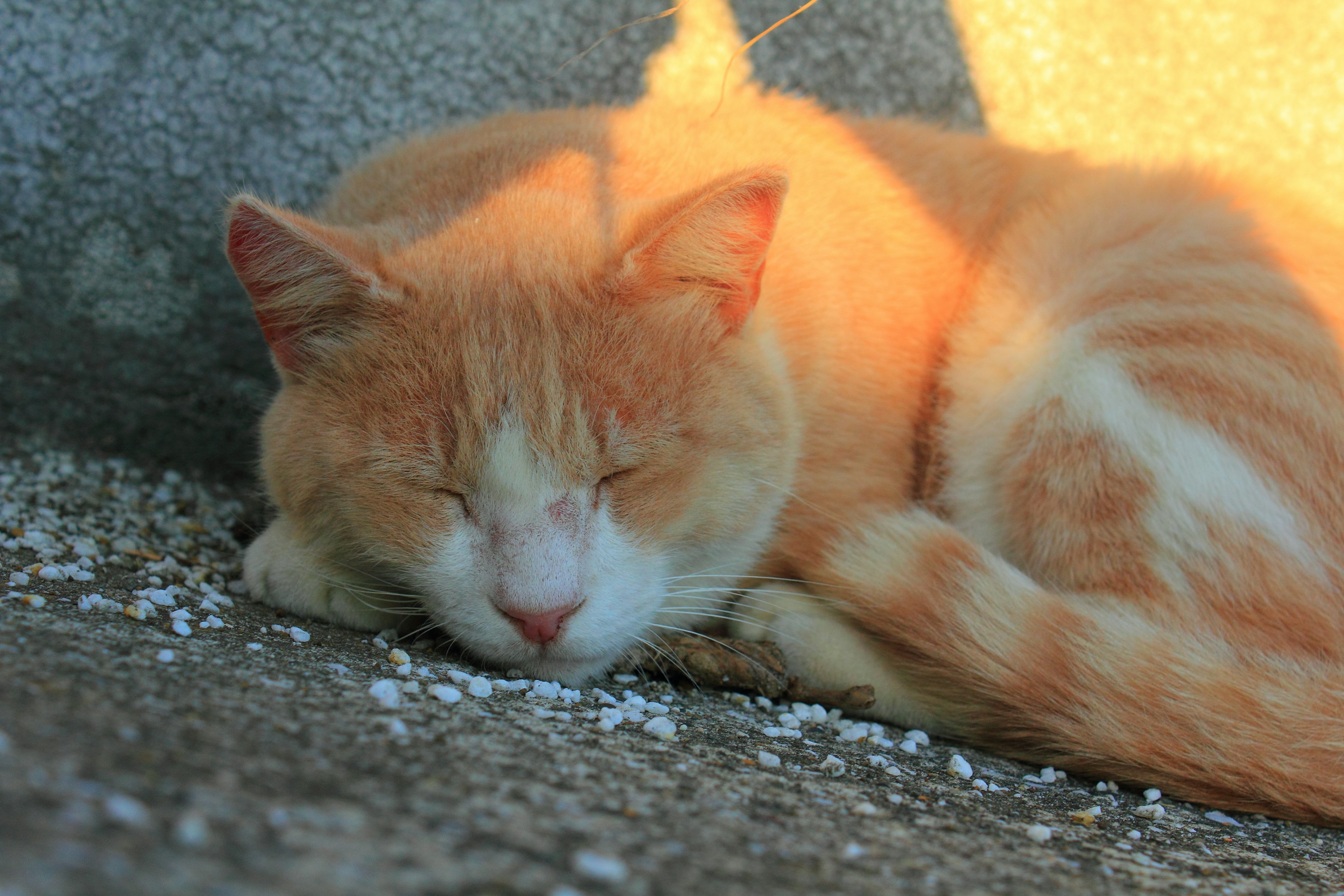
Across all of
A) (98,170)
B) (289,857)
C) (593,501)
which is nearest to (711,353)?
(593,501)

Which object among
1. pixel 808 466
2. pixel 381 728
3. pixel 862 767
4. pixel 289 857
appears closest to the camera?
pixel 289 857

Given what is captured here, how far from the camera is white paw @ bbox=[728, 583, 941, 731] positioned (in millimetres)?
1670

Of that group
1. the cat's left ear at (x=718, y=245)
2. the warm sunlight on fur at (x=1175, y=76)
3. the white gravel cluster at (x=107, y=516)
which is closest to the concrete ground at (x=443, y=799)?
the white gravel cluster at (x=107, y=516)

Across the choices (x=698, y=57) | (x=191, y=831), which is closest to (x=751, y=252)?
(x=698, y=57)

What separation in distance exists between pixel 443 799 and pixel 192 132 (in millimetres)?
1914

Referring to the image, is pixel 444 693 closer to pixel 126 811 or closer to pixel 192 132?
pixel 126 811

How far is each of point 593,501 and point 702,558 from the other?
323mm

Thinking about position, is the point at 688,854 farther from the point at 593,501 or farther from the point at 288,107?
the point at 288,107

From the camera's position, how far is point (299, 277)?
1453 mm

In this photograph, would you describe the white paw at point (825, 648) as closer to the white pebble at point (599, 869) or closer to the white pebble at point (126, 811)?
the white pebble at point (599, 869)

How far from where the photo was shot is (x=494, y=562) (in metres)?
1.37

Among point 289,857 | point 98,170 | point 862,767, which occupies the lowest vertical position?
point 862,767

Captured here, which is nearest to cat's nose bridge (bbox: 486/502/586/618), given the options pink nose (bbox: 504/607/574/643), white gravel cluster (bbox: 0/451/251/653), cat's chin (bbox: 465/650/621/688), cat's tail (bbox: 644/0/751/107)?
pink nose (bbox: 504/607/574/643)

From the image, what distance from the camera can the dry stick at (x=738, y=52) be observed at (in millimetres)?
1816
